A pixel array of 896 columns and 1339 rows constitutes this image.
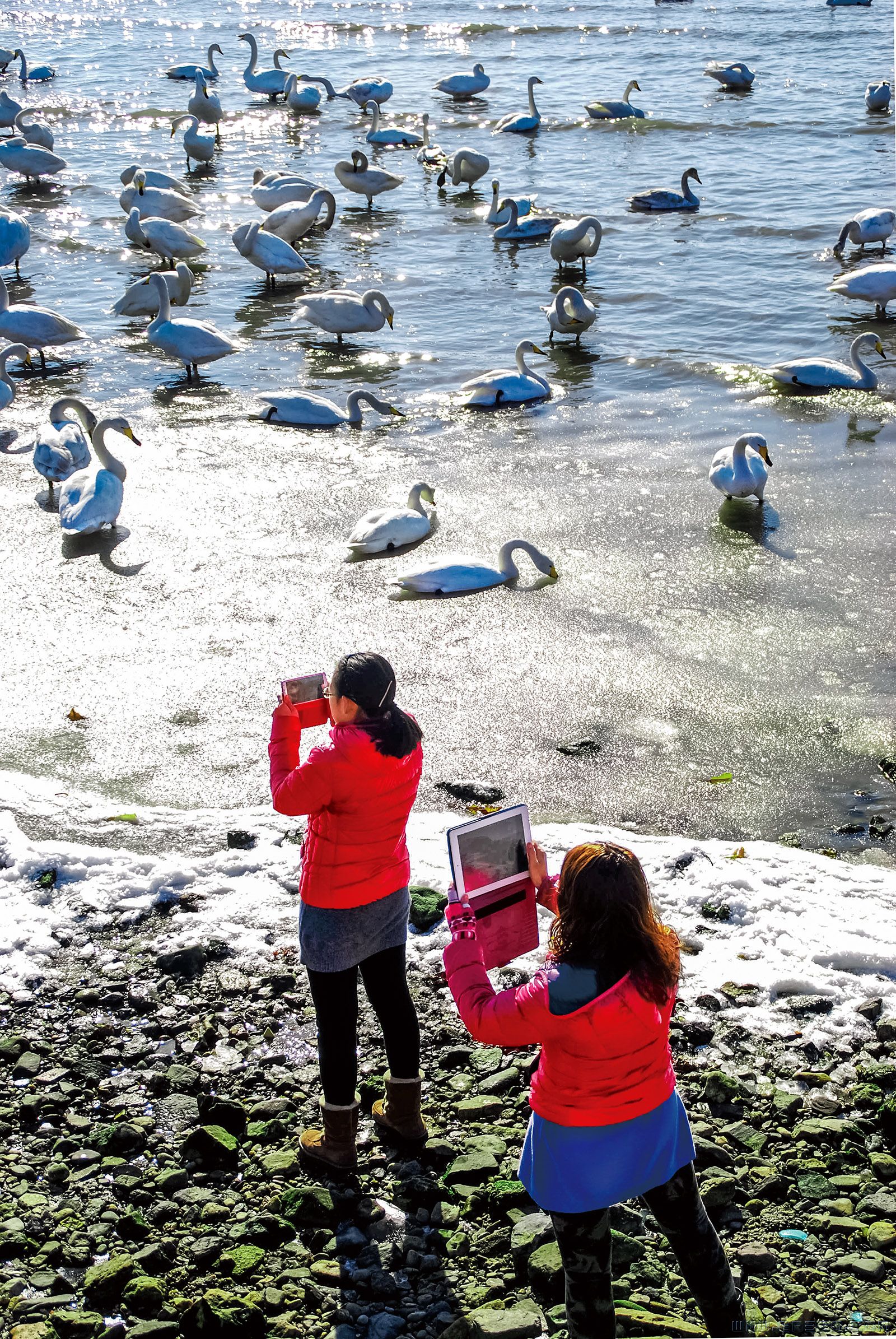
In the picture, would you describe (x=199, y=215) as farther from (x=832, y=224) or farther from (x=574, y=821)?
(x=574, y=821)

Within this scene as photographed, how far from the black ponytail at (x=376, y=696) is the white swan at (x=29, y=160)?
19.8 metres

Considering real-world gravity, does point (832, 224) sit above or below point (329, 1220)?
above

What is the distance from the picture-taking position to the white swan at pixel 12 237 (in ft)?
53.1

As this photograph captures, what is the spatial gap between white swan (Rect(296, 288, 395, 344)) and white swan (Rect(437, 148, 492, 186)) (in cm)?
734

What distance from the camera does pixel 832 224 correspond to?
17.8 meters

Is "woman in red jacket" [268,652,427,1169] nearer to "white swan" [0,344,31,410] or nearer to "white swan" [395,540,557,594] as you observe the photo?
"white swan" [395,540,557,594]

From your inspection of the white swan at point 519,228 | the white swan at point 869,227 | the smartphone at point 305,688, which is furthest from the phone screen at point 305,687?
the white swan at point 519,228

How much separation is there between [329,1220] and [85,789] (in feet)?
10.8

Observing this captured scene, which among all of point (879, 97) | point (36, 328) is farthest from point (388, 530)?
point (879, 97)

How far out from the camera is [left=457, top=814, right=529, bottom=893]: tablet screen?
3.27 metres

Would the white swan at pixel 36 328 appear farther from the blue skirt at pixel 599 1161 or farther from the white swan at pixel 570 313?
the blue skirt at pixel 599 1161

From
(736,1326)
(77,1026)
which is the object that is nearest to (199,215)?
(77,1026)

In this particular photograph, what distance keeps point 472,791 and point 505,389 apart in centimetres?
637

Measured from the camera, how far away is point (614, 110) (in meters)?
24.1
